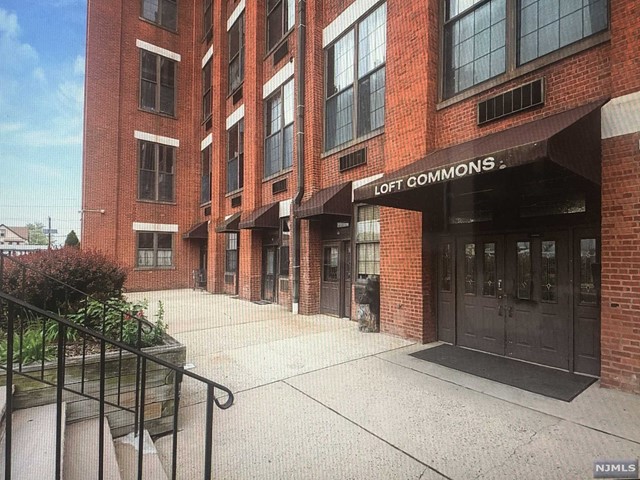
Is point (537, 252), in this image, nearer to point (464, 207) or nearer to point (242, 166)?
point (464, 207)

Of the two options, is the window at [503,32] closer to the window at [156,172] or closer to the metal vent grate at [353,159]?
the metal vent grate at [353,159]

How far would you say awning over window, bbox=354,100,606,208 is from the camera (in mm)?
3689

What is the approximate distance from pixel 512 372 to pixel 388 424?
2408 mm

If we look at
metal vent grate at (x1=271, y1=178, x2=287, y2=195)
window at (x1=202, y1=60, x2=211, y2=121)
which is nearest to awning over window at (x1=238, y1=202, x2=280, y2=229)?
metal vent grate at (x1=271, y1=178, x2=287, y2=195)

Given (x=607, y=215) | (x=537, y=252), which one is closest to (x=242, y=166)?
(x=537, y=252)

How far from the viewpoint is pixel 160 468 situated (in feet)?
9.78

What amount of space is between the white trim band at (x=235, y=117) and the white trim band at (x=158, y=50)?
19.8ft

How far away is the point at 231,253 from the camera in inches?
581

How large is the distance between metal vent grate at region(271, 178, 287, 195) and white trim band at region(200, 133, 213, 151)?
6.53 m

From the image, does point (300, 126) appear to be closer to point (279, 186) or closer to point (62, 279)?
point (279, 186)

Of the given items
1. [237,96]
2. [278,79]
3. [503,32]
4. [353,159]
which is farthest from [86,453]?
[237,96]

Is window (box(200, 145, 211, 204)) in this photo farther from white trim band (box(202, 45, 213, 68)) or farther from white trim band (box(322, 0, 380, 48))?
white trim band (box(322, 0, 380, 48))

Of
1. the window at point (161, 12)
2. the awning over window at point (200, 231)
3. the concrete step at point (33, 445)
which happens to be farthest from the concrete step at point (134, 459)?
the window at point (161, 12)

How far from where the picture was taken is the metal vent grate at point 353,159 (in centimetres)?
812
